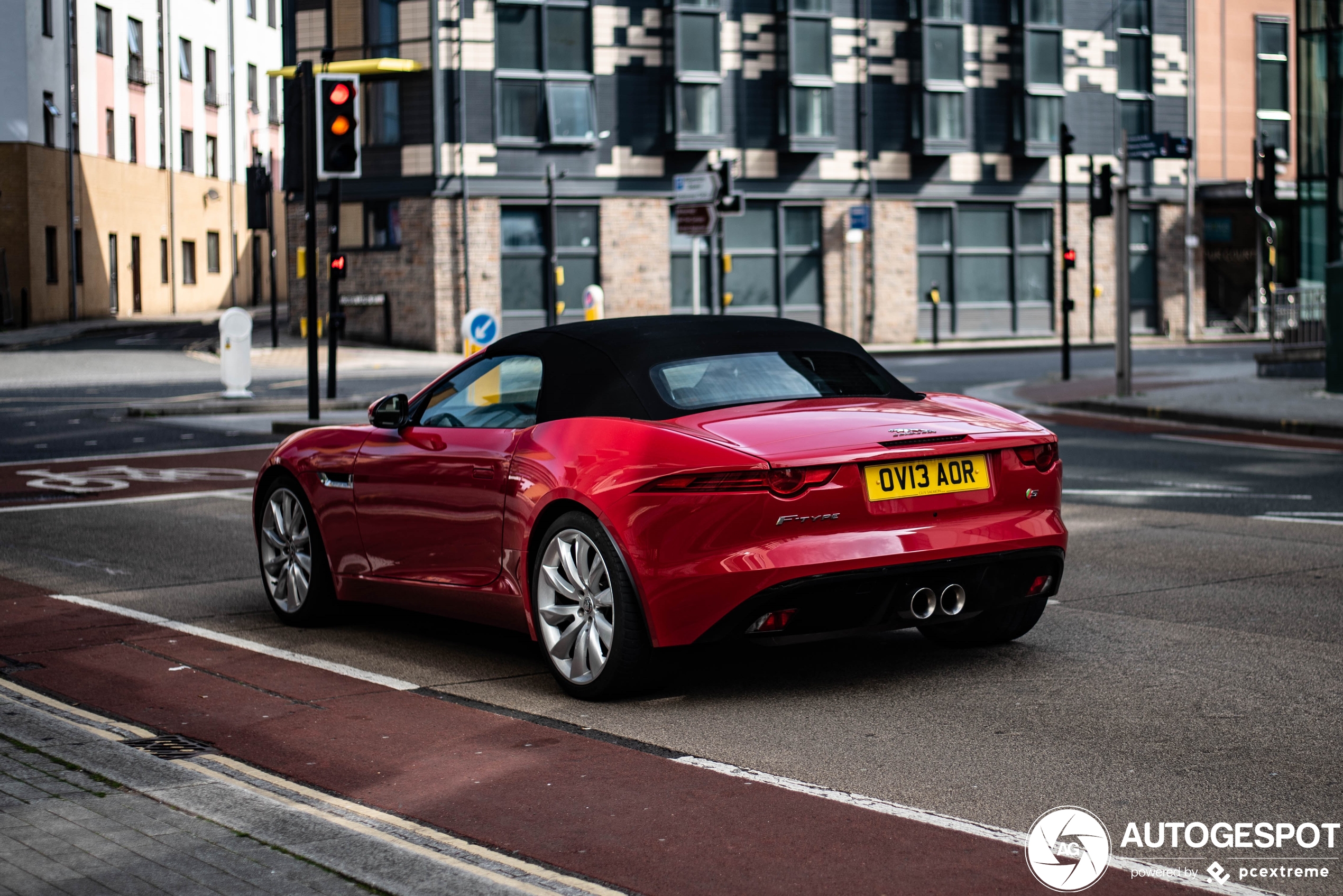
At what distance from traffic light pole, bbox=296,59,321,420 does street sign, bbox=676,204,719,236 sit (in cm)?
558

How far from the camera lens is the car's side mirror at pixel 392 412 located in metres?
7.06

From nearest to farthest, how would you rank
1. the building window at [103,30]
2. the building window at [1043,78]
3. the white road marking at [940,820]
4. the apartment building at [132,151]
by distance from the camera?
the white road marking at [940,820]
the apartment building at [132,151]
the building window at [1043,78]
the building window at [103,30]

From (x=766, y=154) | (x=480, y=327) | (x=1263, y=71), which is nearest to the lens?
(x=480, y=327)

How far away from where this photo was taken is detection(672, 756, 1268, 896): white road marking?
3887mm

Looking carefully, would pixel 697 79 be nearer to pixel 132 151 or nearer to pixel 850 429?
pixel 132 151

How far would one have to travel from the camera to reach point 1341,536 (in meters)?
9.93

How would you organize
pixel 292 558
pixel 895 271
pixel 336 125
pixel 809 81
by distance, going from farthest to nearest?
pixel 895 271 → pixel 809 81 → pixel 336 125 → pixel 292 558

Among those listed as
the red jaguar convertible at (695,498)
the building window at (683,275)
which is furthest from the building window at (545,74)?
the red jaguar convertible at (695,498)

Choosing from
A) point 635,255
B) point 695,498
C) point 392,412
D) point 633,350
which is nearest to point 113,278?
Answer: point 635,255

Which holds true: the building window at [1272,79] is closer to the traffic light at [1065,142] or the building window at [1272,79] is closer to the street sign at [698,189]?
the traffic light at [1065,142]

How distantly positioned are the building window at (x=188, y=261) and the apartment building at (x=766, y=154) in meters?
13.8

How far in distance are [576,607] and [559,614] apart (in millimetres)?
96

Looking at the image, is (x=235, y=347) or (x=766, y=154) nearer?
(x=235, y=347)

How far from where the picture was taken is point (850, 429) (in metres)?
5.78
